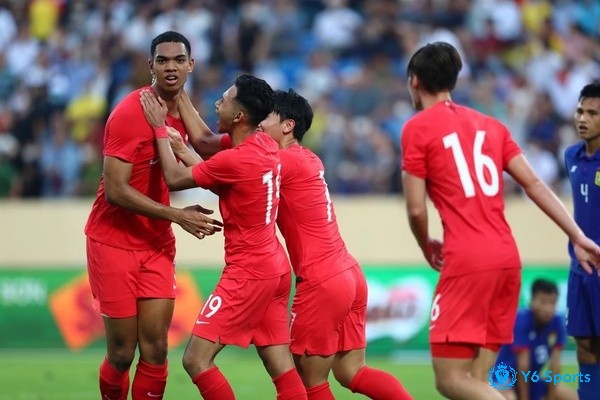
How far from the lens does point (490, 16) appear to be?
17.8 meters

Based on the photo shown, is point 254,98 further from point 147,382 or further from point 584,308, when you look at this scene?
point 584,308

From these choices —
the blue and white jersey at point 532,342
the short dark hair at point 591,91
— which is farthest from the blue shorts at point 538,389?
the short dark hair at point 591,91

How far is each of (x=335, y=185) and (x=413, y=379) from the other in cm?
367

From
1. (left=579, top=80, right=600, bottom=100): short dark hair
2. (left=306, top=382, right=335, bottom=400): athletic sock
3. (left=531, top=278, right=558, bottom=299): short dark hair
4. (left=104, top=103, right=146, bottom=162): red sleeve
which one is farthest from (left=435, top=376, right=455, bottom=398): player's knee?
(left=531, top=278, right=558, bottom=299): short dark hair

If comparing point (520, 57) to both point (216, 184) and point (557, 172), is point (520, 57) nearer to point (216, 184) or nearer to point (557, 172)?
point (557, 172)

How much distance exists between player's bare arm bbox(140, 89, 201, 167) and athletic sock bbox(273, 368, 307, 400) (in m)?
1.52

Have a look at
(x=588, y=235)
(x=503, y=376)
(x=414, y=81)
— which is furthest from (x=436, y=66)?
(x=503, y=376)

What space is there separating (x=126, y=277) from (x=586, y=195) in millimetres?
3232

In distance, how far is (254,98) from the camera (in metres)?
7.43

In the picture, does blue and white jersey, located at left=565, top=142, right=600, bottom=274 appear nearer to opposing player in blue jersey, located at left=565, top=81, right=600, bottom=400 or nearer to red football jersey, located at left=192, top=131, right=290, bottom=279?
opposing player in blue jersey, located at left=565, top=81, right=600, bottom=400

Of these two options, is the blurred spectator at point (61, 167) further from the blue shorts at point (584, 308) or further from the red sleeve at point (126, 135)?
the blue shorts at point (584, 308)

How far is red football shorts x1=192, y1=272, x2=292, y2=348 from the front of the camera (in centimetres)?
732

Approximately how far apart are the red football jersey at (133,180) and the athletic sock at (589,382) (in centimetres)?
300

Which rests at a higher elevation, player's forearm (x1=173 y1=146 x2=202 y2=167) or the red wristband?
the red wristband
